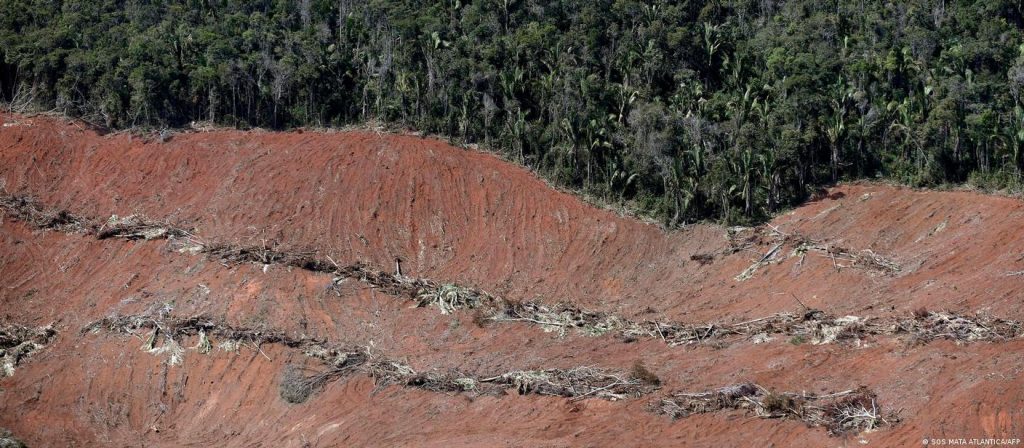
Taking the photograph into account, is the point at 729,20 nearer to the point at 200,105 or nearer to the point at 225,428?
the point at 200,105

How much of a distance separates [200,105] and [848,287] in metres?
28.6

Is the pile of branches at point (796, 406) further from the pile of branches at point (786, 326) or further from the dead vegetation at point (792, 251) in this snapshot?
the dead vegetation at point (792, 251)

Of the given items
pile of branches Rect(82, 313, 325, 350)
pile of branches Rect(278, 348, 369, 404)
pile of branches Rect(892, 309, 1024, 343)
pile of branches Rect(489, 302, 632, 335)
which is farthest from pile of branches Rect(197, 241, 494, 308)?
pile of branches Rect(892, 309, 1024, 343)

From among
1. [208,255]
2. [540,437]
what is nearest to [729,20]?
[208,255]

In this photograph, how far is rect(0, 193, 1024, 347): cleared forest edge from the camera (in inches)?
1200

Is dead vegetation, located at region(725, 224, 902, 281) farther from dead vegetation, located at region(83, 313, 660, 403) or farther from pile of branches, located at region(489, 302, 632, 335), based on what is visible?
dead vegetation, located at region(83, 313, 660, 403)

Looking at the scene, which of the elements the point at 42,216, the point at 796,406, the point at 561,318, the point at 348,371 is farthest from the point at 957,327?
the point at 42,216

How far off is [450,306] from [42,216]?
653 inches

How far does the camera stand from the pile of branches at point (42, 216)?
41469 mm

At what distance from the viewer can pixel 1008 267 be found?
1309 inches

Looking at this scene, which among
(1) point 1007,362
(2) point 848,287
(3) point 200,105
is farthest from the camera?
(3) point 200,105

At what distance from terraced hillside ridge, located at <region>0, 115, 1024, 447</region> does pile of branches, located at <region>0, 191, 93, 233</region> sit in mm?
145

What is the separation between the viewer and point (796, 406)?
1066 inches

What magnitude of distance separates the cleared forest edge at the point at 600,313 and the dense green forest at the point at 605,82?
5.31m
